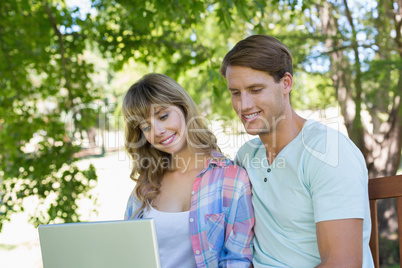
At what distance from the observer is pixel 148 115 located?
2270mm

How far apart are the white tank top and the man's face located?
22.7 inches

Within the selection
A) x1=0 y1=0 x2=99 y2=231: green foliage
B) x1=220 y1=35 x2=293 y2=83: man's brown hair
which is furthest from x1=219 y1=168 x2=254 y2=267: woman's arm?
x1=0 y1=0 x2=99 y2=231: green foliage

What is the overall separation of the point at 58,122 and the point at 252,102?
2.71 m

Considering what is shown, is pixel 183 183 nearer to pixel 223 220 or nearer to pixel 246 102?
pixel 223 220

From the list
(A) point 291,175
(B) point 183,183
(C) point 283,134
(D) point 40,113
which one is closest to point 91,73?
(D) point 40,113

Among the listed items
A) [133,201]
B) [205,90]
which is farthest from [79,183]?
[205,90]

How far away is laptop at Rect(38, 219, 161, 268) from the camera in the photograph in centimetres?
133

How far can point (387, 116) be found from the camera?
5.18 meters

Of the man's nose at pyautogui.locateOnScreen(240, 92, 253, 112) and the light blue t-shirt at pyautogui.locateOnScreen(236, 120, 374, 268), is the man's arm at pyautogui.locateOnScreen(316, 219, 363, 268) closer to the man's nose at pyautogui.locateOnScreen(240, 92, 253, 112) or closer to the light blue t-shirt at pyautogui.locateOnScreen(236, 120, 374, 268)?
the light blue t-shirt at pyautogui.locateOnScreen(236, 120, 374, 268)

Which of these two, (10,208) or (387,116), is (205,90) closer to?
(387,116)

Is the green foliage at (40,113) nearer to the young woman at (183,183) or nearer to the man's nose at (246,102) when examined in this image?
the young woman at (183,183)

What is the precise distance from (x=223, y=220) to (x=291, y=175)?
0.42 m

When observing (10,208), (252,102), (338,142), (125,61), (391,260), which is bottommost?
(391,260)

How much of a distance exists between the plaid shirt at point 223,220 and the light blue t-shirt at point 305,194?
5cm
